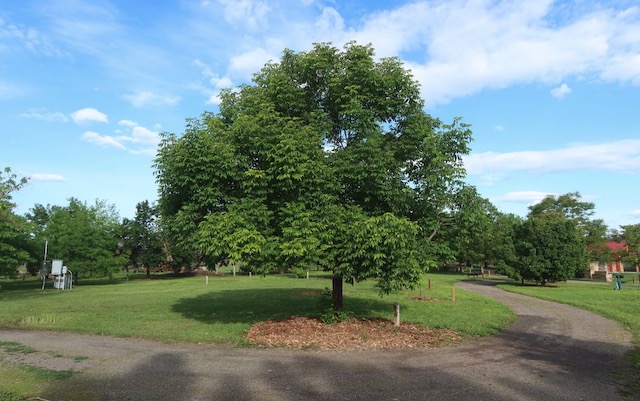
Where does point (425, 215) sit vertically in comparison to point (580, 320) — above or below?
above

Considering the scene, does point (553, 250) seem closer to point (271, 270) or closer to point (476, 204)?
point (476, 204)

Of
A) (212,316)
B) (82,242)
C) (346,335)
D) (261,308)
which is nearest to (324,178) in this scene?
(346,335)

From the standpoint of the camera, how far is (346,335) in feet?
36.0

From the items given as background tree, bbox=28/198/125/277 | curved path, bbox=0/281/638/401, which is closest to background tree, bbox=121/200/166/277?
background tree, bbox=28/198/125/277

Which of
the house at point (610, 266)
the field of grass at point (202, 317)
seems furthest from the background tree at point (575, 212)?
the field of grass at point (202, 317)

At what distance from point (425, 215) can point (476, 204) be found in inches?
58.0

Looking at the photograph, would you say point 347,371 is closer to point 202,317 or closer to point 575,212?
point 202,317

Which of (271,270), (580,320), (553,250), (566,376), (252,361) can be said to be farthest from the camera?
(553,250)

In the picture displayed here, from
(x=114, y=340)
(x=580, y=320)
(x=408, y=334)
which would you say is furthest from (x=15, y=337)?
(x=580, y=320)

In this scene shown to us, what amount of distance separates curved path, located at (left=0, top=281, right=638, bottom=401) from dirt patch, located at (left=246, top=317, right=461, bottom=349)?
668 millimetres

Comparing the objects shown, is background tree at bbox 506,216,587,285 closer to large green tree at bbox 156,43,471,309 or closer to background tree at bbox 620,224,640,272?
background tree at bbox 620,224,640,272

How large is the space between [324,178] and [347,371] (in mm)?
4891

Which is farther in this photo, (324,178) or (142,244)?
(142,244)

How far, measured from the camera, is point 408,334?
446 inches
